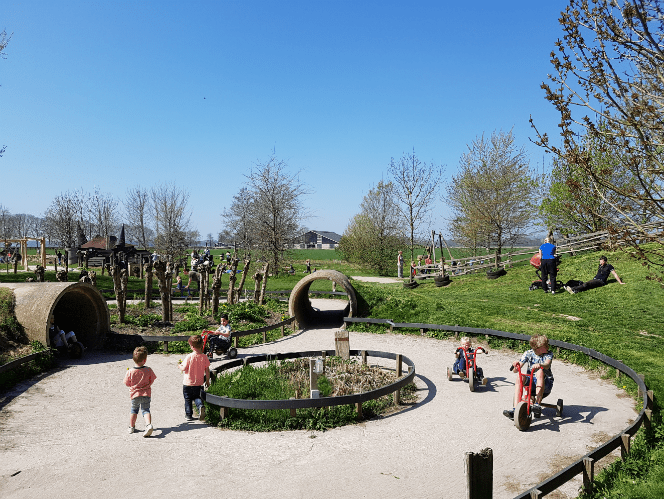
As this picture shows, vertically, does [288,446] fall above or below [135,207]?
below

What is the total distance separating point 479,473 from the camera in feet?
12.4

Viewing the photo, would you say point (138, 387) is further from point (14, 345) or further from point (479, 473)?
point (14, 345)

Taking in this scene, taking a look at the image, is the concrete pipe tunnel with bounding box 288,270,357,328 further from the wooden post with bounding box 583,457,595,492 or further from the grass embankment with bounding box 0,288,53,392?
the wooden post with bounding box 583,457,595,492

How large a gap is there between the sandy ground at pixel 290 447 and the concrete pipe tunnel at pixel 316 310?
7.29m

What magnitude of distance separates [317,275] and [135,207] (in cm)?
4449

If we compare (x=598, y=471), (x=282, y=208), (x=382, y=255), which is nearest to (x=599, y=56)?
(x=598, y=471)

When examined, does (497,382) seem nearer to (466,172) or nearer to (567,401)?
(567,401)

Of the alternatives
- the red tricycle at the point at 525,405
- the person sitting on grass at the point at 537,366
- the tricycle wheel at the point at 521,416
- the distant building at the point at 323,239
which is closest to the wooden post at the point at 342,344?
the person sitting on grass at the point at 537,366

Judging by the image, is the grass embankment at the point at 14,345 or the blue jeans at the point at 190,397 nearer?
the blue jeans at the point at 190,397

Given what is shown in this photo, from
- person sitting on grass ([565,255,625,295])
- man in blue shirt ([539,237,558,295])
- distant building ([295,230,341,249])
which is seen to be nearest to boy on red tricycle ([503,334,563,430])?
man in blue shirt ([539,237,558,295])

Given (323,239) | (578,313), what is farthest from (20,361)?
(323,239)

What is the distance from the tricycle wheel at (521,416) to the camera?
24.3ft

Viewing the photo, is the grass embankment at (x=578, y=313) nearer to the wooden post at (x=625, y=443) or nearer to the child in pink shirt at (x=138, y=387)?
the wooden post at (x=625, y=443)

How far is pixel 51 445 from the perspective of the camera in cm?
720
